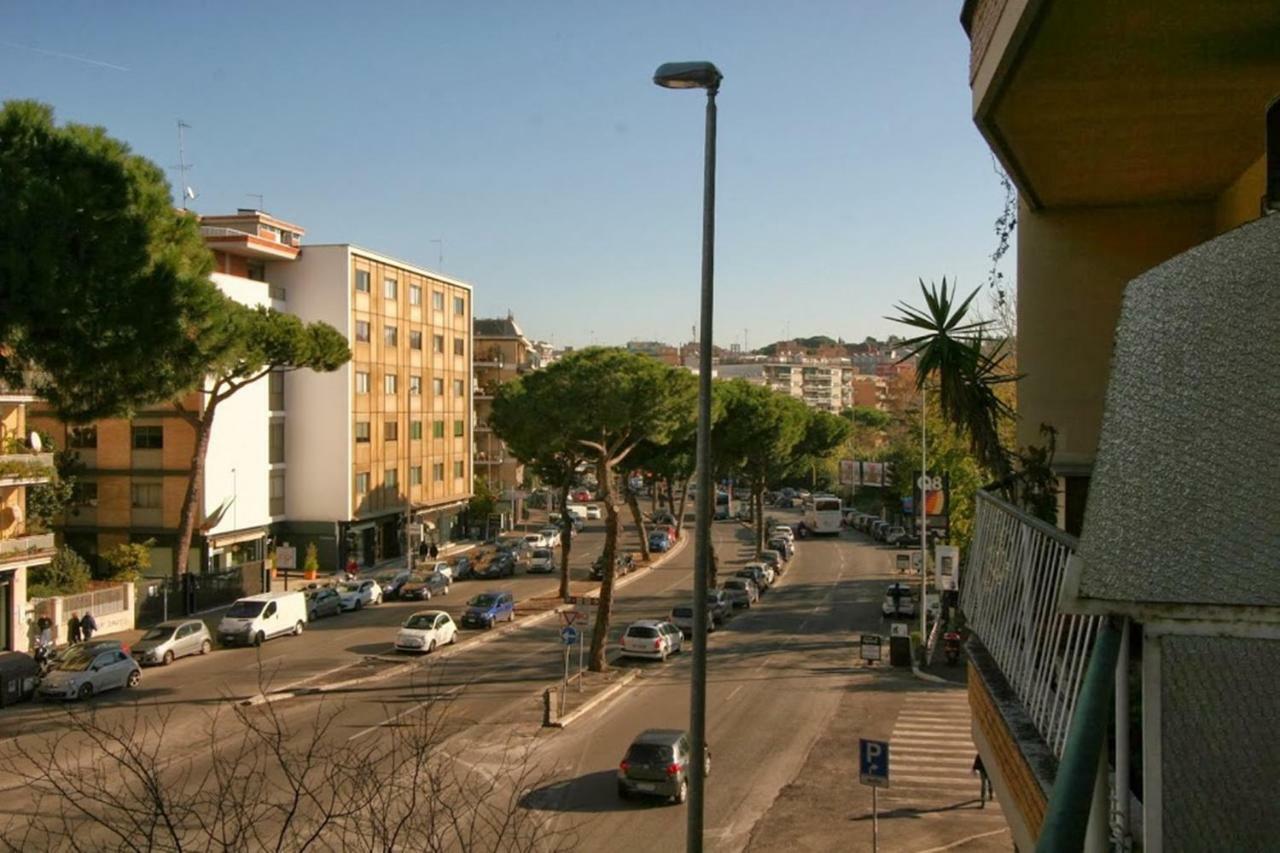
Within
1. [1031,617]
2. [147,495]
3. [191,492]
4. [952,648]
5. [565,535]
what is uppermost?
[1031,617]

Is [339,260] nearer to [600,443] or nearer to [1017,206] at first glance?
[600,443]

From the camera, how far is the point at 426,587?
45219 mm

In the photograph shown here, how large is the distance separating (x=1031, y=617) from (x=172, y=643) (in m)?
28.4

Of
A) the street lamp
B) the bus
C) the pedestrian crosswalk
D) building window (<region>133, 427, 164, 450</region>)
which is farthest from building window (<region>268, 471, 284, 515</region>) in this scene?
the street lamp

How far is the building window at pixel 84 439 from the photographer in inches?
1679

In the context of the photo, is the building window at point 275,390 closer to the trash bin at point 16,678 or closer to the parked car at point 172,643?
the parked car at point 172,643

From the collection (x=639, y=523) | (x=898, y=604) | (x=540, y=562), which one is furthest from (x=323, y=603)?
(x=898, y=604)

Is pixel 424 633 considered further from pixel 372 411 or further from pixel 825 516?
pixel 825 516

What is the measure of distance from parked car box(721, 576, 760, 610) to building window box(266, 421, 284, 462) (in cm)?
2107

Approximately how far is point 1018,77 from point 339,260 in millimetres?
47211

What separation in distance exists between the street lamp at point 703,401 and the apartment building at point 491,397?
64.0 metres

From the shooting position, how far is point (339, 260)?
168 ft

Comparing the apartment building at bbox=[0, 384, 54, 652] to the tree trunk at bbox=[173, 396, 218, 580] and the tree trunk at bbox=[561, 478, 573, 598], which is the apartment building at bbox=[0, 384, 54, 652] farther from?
the tree trunk at bbox=[561, 478, 573, 598]

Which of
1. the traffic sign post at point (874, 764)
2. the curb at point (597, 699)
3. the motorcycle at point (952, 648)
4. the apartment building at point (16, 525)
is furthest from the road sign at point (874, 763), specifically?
the apartment building at point (16, 525)
